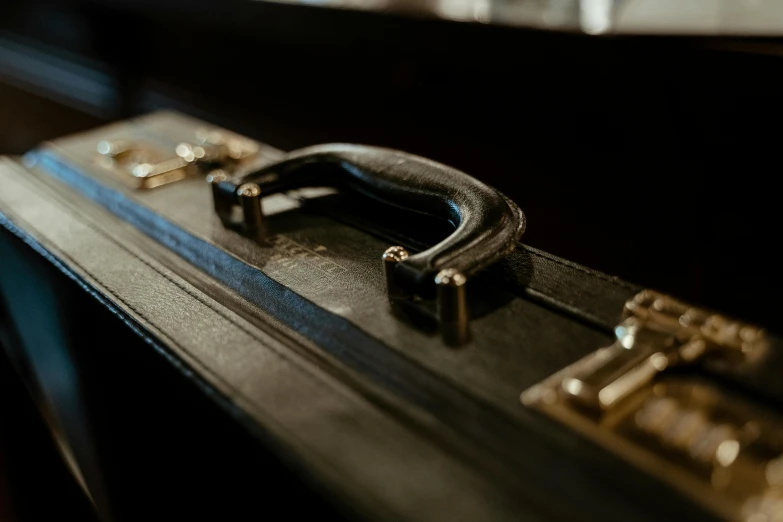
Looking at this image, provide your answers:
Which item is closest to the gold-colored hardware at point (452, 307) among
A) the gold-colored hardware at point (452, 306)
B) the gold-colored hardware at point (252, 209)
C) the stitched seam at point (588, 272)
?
the gold-colored hardware at point (452, 306)

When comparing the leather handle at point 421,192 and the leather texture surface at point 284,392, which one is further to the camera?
the leather handle at point 421,192

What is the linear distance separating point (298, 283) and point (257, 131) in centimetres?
123

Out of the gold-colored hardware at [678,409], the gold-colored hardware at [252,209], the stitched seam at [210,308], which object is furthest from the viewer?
the gold-colored hardware at [252,209]

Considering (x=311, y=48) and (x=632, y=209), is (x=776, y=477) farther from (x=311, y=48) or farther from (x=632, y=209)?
(x=311, y=48)

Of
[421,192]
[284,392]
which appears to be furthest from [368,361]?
[421,192]

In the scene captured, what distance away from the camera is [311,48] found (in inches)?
59.3

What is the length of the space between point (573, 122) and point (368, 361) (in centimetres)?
64

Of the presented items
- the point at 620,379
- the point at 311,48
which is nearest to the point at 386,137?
the point at 311,48

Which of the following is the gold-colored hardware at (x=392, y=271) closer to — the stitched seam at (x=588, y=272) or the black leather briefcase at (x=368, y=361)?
the black leather briefcase at (x=368, y=361)

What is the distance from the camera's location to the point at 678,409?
46 cm

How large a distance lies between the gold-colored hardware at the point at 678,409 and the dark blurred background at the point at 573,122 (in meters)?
0.38

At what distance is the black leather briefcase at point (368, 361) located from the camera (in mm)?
436

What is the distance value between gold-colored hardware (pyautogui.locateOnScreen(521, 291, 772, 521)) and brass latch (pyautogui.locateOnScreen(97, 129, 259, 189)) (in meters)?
0.58

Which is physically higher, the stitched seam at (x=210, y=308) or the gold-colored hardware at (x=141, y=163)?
the gold-colored hardware at (x=141, y=163)
